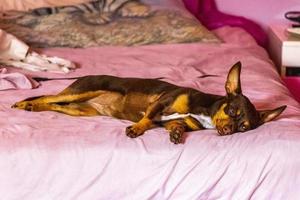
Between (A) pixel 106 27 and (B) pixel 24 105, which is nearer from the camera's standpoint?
(B) pixel 24 105

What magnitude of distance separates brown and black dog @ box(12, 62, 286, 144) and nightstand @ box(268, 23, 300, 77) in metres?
1.16

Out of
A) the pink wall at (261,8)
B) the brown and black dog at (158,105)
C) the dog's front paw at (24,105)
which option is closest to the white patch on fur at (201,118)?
the brown and black dog at (158,105)

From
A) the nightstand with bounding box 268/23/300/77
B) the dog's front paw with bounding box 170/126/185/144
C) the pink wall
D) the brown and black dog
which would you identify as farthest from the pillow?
the dog's front paw with bounding box 170/126/185/144

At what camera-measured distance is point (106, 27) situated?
2727mm

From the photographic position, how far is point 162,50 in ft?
8.50

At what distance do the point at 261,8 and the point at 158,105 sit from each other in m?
1.73

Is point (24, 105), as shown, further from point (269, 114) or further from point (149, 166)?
point (269, 114)

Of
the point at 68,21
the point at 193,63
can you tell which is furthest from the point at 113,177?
the point at 68,21

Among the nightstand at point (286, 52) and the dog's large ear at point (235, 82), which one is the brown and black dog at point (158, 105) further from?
the nightstand at point (286, 52)

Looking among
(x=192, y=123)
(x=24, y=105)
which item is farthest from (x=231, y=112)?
(x=24, y=105)

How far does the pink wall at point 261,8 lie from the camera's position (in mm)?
3172

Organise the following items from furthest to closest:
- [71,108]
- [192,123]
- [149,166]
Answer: [71,108], [192,123], [149,166]

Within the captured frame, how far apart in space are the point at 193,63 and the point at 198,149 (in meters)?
0.91

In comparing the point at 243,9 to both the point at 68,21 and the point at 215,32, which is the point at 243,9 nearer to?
the point at 215,32
